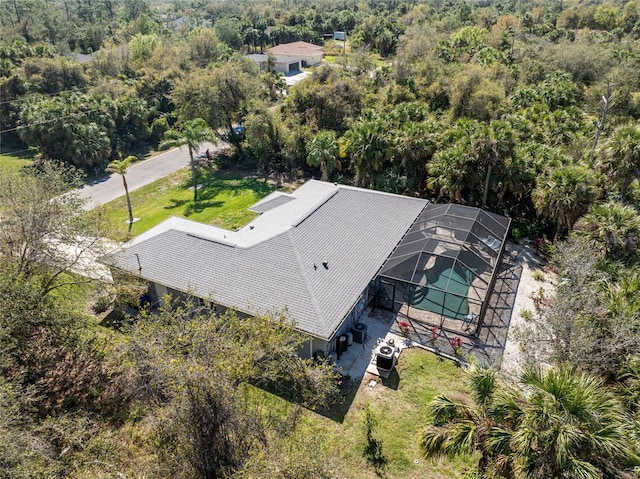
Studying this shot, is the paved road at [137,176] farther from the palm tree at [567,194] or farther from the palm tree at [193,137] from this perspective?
the palm tree at [567,194]

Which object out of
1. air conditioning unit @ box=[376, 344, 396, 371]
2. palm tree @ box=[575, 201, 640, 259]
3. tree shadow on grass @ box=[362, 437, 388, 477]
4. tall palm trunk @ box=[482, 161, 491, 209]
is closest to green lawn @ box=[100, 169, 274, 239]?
air conditioning unit @ box=[376, 344, 396, 371]

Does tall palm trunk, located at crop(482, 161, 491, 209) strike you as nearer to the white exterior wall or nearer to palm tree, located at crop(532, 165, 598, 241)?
palm tree, located at crop(532, 165, 598, 241)

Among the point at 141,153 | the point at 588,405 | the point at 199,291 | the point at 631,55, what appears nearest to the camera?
the point at 588,405

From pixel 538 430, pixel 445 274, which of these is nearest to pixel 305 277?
pixel 445 274

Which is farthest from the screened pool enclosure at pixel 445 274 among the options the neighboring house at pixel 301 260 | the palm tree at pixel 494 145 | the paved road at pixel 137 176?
the paved road at pixel 137 176

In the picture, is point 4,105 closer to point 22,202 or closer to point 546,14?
point 22,202

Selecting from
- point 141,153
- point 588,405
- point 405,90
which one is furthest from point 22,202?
point 405,90

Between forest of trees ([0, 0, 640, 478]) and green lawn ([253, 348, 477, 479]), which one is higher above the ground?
forest of trees ([0, 0, 640, 478])
